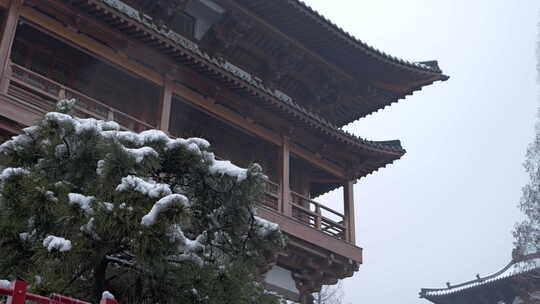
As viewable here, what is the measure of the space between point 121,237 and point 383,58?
10.8 metres

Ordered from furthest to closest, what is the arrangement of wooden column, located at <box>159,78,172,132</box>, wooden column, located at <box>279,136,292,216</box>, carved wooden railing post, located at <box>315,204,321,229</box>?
carved wooden railing post, located at <box>315,204,321,229</box> < wooden column, located at <box>279,136,292,216</box> < wooden column, located at <box>159,78,172,132</box>

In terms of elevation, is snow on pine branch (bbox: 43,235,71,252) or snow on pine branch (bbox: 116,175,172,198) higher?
snow on pine branch (bbox: 116,175,172,198)

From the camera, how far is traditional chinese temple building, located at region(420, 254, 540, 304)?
20281 mm

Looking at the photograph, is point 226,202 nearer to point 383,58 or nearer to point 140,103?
point 140,103

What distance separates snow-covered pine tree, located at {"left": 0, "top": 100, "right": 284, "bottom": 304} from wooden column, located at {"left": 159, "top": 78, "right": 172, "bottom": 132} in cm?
430

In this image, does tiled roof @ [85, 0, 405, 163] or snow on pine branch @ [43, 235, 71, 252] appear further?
tiled roof @ [85, 0, 405, 163]

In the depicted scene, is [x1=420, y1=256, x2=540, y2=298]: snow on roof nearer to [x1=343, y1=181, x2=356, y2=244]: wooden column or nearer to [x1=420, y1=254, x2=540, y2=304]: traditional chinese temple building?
[x1=420, y1=254, x2=540, y2=304]: traditional chinese temple building

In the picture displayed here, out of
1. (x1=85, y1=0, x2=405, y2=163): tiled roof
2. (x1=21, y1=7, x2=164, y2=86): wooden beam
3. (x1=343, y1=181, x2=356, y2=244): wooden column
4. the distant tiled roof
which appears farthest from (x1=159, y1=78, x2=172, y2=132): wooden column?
(x1=343, y1=181, x2=356, y2=244): wooden column

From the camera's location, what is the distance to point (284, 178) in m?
12.4

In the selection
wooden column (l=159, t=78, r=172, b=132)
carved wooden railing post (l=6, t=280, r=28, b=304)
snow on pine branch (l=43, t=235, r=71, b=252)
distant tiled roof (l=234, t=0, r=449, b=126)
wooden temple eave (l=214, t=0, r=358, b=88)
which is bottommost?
carved wooden railing post (l=6, t=280, r=28, b=304)

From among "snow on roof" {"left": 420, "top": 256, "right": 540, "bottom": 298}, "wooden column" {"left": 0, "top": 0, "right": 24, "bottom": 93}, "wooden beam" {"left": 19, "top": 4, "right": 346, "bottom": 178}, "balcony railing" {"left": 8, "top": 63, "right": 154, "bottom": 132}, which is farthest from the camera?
"snow on roof" {"left": 420, "top": 256, "right": 540, "bottom": 298}

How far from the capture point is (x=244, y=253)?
20.0 feet

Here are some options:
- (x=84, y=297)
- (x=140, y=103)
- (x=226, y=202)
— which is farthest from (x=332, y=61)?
(x=84, y=297)

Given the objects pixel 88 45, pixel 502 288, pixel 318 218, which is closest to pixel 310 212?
pixel 318 218
